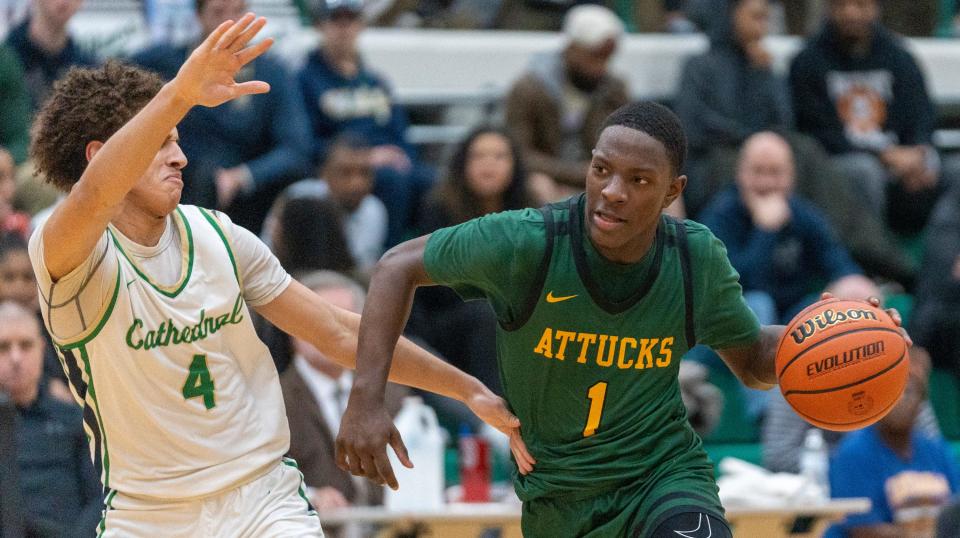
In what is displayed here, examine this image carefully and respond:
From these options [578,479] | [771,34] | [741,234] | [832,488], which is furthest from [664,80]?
[578,479]

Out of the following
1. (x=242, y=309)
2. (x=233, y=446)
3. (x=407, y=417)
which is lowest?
(x=407, y=417)

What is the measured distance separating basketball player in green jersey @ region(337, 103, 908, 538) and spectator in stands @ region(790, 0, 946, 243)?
6.36 meters

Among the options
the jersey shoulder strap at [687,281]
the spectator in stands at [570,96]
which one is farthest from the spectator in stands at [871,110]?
the jersey shoulder strap at [687,281]

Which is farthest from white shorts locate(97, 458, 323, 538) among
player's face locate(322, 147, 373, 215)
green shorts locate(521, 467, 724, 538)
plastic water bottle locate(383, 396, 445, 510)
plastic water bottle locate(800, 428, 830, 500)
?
player's face locate(322, 147, 373, 215)

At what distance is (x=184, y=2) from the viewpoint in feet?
31.0

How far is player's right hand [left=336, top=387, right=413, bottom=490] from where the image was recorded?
13.5 ft

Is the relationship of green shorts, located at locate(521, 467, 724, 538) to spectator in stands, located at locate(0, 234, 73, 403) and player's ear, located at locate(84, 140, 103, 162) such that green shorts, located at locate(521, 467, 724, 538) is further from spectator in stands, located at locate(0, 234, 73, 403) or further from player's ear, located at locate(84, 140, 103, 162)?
spectator in stands, located at locate(0, 234, 73, 403)

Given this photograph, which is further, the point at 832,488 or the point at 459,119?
the point at 459,119

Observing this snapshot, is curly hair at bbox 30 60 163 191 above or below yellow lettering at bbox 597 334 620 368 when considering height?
above

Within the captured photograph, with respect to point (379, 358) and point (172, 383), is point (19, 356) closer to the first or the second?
point (172, 383)

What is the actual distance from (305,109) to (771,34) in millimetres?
4914

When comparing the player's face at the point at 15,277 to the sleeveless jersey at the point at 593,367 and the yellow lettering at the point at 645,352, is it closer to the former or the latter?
the sleeveless jersey at the point at 593,367

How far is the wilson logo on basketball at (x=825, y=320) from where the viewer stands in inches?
182

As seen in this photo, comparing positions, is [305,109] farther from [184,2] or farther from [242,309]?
[242,309]
